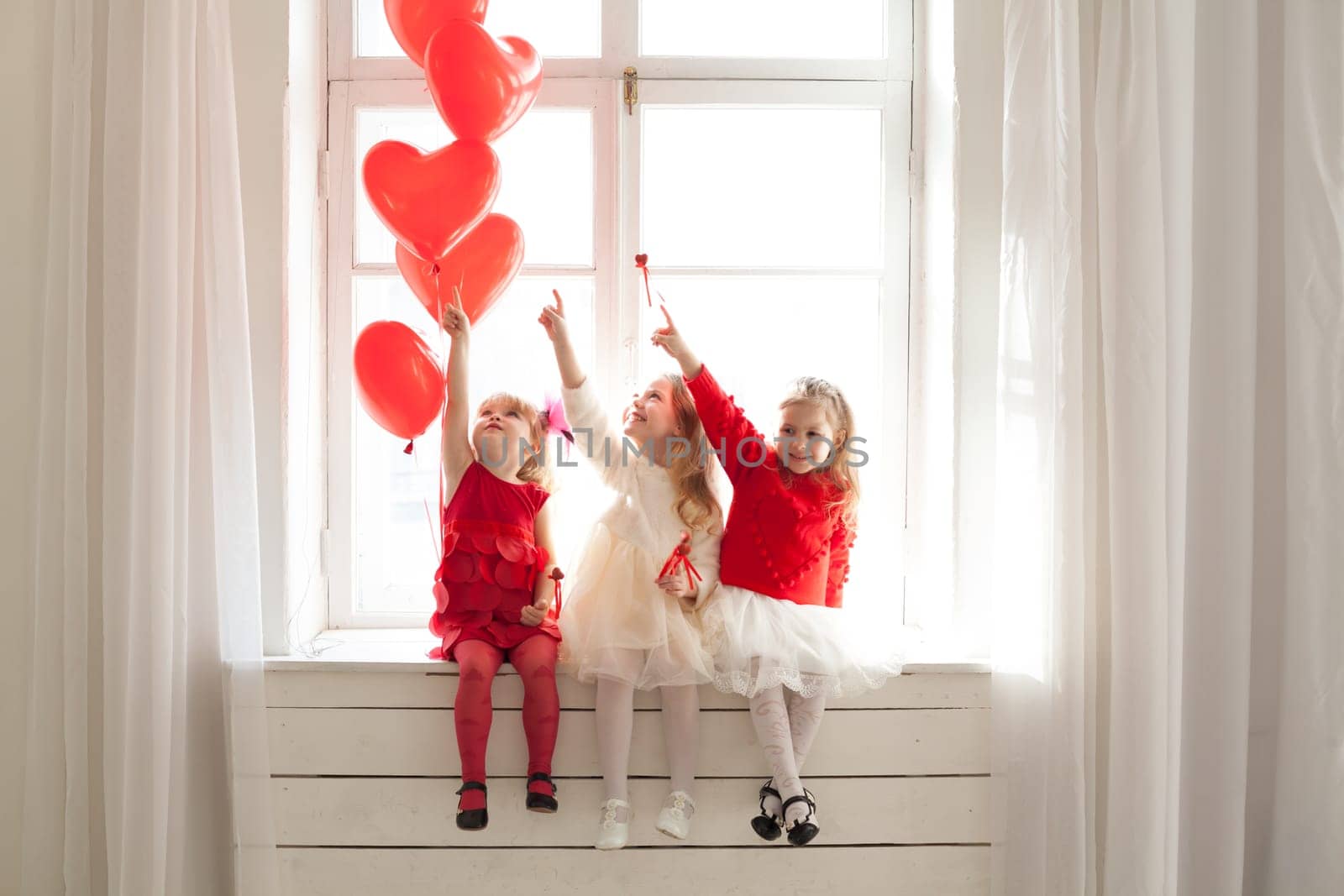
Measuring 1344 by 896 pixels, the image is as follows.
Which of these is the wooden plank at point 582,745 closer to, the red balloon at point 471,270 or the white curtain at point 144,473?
the white curtain at point 144,473

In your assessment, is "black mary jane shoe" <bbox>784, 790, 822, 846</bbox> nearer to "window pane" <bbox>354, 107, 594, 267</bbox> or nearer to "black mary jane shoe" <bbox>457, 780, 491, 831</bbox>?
"black mary jane shoe" <bbox>457, 780, 491, 831</bbox>

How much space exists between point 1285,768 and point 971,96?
1.40 meters

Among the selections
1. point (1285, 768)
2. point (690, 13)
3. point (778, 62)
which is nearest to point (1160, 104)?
point (778, 62)

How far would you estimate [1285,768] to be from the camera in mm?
1712

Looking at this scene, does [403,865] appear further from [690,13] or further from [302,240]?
[690,13]

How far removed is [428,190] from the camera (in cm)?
171

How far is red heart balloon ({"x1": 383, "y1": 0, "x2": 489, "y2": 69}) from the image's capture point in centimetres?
175

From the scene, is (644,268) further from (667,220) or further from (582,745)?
(582,745)

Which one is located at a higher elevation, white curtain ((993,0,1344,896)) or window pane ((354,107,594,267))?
window pane ((354,107,594,267))

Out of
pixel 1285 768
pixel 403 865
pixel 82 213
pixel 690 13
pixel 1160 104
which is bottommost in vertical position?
pixel 403 865

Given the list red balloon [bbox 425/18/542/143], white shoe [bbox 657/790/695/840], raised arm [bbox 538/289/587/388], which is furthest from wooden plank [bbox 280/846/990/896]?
red balloon [bbox 425/18/542/143]

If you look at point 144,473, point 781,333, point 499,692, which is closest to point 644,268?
point 781,333

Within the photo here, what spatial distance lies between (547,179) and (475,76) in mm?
459

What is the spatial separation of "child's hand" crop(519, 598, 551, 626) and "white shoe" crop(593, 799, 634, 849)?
1.14 ft
